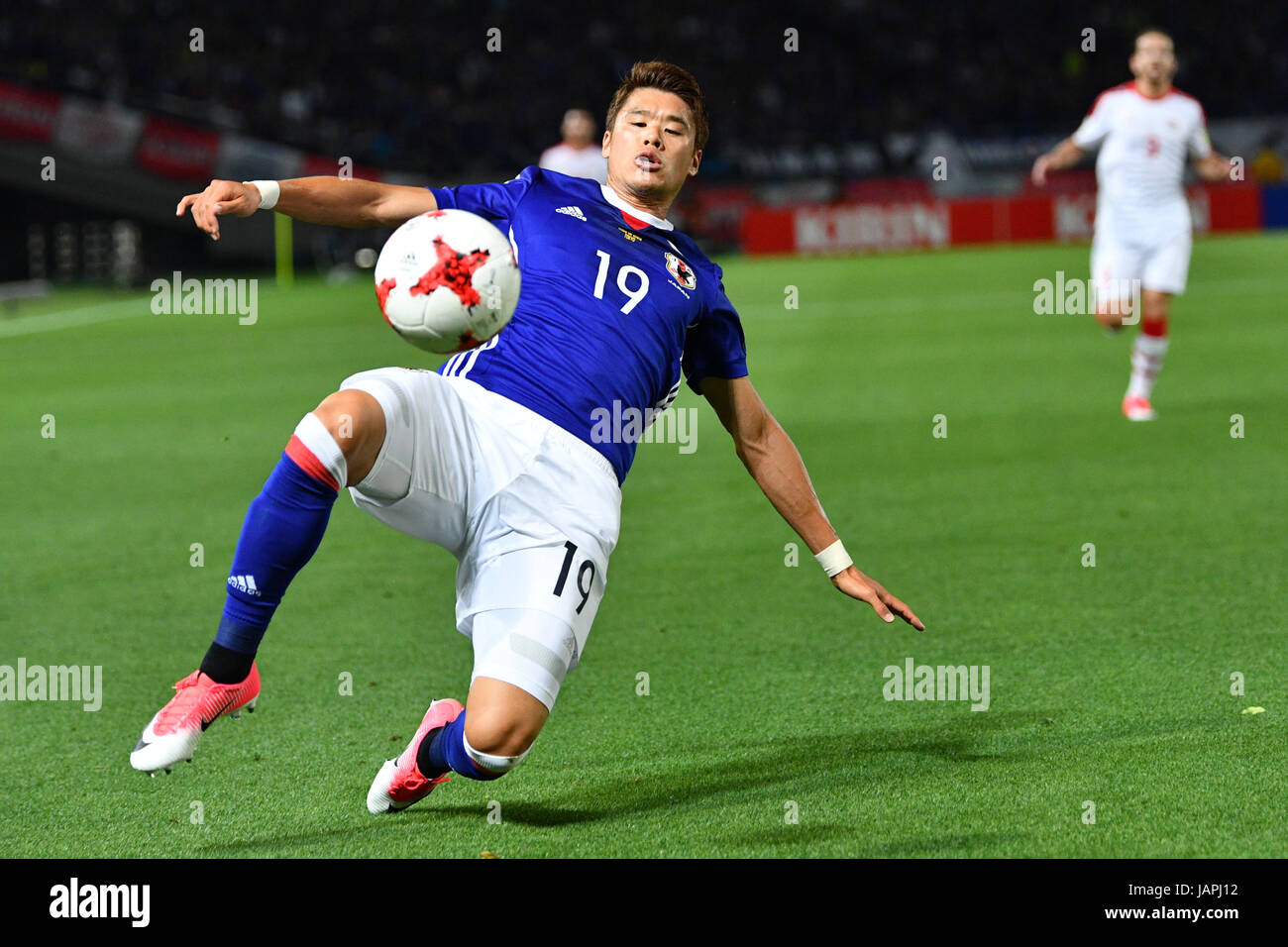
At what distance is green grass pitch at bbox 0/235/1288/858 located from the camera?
13.1 ft

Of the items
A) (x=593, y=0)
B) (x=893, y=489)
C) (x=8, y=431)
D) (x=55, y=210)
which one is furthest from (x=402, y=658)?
(x=593, y=0)

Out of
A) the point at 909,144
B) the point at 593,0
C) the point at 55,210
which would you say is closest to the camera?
the point at 55,210

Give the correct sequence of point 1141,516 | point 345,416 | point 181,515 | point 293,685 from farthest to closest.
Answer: point 181,515 → point 1141,516 → point 293,685 → point 345,416

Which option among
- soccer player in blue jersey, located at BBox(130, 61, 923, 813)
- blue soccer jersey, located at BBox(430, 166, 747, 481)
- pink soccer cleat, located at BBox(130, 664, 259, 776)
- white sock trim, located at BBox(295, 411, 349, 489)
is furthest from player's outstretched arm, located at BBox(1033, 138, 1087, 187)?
pink soccer cleat, located at BBox(130, 664, 259, 776)

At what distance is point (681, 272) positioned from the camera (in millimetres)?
4277

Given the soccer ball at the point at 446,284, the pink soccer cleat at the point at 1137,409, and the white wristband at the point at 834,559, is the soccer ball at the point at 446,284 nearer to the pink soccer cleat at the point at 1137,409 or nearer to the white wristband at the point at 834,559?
the white wristband at the point at 834,559

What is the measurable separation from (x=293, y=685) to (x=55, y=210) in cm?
2771

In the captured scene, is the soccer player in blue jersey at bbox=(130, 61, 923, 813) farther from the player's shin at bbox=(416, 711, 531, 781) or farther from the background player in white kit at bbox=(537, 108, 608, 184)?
the background player in white kit at bbox=(537, 108, 608, 184)

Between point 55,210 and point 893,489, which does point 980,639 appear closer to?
point 893,489

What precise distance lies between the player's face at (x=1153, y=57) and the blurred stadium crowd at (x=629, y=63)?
21.9m

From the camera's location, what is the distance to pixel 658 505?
8.73 m

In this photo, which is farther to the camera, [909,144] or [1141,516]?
[909,144]

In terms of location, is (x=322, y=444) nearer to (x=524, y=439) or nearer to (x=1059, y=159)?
(x=524, y=439)

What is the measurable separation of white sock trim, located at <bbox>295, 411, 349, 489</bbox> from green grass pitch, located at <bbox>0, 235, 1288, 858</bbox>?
38.3 inches
